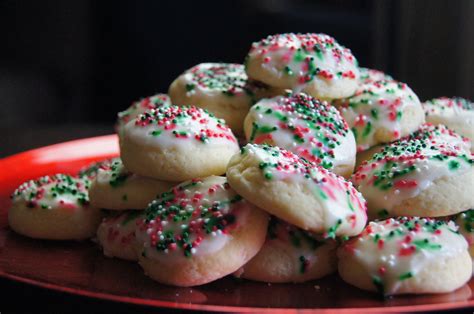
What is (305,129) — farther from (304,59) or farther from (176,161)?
(176,161)

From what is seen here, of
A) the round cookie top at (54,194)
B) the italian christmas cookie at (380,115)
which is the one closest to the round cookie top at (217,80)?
the italian christmas cookie at (380,115)

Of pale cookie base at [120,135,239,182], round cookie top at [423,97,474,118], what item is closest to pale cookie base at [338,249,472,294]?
pale cookie base at [120,135,239,182]

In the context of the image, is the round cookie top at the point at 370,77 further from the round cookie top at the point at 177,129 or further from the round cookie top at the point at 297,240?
the round cookie top at the point at 297,240

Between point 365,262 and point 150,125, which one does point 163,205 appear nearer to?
point 150,125

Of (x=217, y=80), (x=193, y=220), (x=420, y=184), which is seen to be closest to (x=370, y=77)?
(x=217, y=80)

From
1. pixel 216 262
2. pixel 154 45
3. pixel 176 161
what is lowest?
pixel 154 45

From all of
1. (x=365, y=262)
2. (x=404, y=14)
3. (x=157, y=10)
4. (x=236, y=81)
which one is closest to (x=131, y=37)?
(x=157, y=10)
